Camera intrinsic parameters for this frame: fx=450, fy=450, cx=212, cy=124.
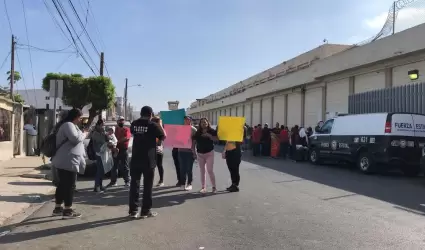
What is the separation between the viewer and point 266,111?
134ft

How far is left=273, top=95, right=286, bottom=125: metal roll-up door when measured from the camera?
3584 centimetres

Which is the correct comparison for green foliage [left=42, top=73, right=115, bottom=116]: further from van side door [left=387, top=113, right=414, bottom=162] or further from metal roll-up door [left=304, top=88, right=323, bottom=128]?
van side door [left=387, top=113, right=414, bottom=162]

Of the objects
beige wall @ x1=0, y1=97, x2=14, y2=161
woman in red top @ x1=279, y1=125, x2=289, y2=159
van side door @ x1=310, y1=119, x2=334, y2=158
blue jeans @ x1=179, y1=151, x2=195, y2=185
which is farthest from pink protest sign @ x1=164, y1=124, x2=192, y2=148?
woman in red top @ x1=279, y1=125, x2=289, y2=159

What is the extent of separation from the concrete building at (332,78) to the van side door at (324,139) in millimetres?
4379

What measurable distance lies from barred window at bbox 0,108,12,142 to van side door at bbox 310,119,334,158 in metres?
12.4

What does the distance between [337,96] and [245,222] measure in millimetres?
20236

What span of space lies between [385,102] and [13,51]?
997 inches

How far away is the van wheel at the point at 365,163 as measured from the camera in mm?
15117

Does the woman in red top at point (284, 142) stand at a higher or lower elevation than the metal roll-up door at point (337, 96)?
lower

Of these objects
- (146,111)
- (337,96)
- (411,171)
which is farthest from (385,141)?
(337,96)

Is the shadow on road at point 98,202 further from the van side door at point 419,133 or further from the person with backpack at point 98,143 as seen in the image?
the van side door at point 419,133

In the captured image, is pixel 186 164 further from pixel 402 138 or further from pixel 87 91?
pixel 87 91

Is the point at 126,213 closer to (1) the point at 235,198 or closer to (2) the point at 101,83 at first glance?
(1) the point at 235,198

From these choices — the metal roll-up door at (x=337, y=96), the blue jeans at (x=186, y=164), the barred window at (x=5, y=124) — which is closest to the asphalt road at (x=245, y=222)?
the blue jeans at (x=186, y=164)
